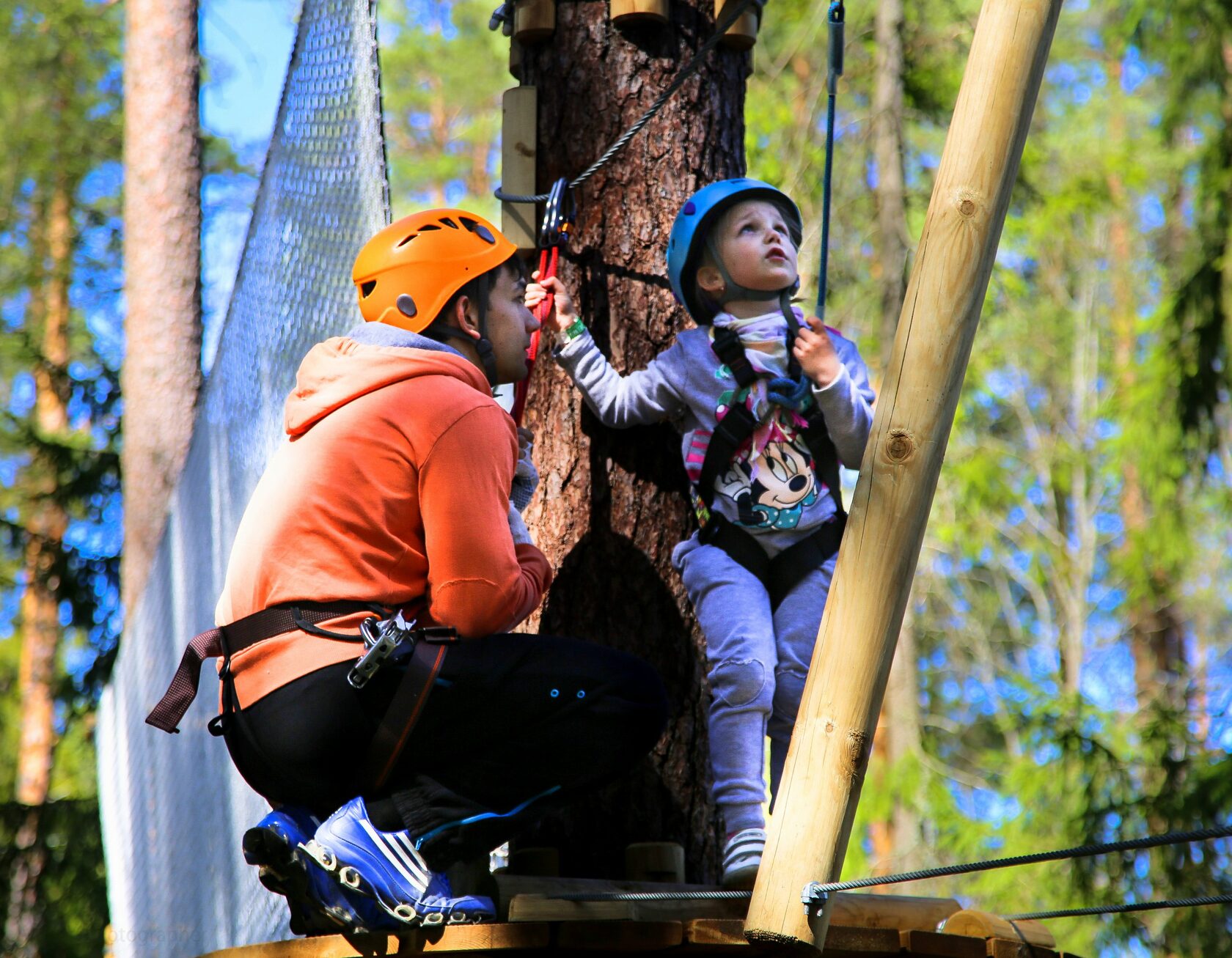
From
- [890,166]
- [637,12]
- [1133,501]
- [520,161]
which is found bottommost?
[520,161]

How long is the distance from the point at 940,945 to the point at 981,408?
1086 centimetres

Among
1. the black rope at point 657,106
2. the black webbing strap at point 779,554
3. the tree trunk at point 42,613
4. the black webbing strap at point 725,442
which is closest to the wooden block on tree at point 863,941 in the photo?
the black webbing strap at point 779,554

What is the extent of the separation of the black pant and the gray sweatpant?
12.7 inches

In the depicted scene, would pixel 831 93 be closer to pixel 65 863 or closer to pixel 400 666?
pixel 400 666

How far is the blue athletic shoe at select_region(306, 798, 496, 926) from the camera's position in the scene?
7.78 feet

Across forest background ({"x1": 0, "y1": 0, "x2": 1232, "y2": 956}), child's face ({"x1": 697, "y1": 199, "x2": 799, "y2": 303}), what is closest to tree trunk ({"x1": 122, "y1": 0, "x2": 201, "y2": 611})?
forest background ({"x1": 0, "y1": 0, "x2": 1232, "y2": 956})

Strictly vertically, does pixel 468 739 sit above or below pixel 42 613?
below

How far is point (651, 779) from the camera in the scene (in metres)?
3.29

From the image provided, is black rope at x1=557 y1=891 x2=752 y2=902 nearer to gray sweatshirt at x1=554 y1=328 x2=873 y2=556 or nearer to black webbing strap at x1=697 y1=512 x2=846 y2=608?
black webbing strap at x1=697 y1=512 x2=846 y2=608

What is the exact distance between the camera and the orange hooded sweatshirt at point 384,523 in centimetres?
253

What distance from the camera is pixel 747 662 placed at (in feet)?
9.68

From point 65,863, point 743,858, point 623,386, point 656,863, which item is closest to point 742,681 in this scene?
point 743,858

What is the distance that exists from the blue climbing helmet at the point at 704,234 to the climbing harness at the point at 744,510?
0.56 feet

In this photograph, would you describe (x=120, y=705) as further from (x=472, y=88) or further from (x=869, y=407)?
(x=472, y=88)
